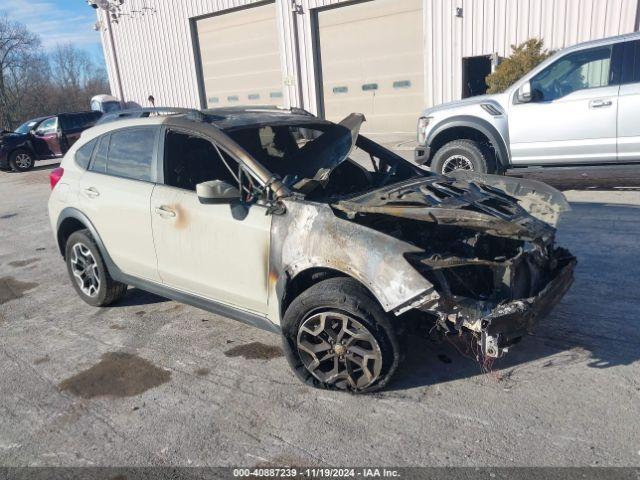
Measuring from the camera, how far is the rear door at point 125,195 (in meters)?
4.01

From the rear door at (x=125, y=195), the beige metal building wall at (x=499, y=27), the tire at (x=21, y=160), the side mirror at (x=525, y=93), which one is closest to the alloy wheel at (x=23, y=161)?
the tire at (x=21, y=160)

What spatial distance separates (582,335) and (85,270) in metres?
4.13

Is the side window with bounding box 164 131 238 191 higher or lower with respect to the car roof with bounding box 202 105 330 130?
lower

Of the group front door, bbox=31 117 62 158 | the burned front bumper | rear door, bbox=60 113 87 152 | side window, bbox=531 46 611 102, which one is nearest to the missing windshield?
the burned front bumper

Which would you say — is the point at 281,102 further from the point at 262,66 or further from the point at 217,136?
the point at 217,136

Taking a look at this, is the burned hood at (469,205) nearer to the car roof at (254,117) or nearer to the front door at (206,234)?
the front door at (206,234)

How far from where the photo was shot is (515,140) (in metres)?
7.20

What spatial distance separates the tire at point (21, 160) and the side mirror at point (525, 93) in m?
15.7

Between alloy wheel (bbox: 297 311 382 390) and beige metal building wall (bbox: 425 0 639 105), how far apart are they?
1248 cm

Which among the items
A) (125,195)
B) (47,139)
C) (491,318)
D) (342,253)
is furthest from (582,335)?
(47,139)

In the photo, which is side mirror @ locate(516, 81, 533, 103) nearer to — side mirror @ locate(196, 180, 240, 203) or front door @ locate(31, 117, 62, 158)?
side mirror @ locate(196, 180, 240, 203)

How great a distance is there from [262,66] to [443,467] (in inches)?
740

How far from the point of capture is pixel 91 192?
14.5ft

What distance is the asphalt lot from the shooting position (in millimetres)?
2693
